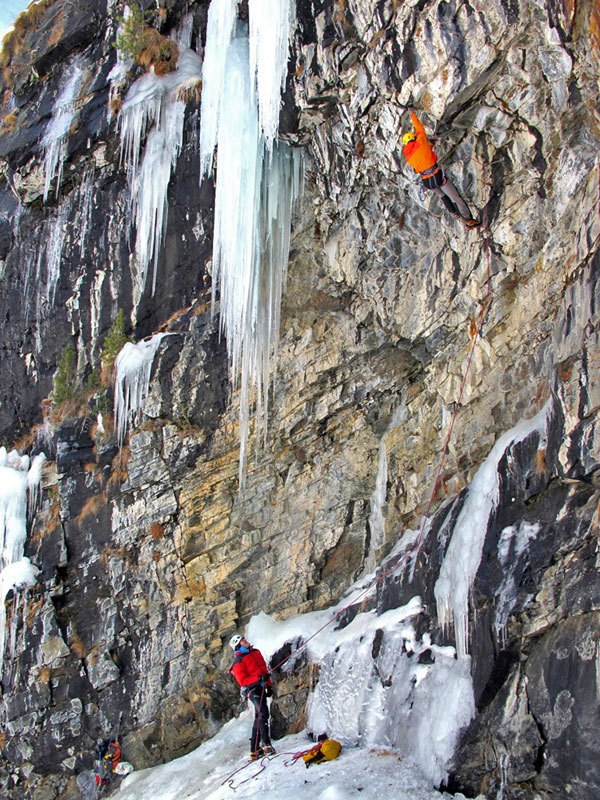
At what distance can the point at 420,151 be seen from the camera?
7383mm

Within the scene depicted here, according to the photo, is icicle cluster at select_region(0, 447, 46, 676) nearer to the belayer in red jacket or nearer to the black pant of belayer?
the belayer in red jacket

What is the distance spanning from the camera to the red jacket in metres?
8.46

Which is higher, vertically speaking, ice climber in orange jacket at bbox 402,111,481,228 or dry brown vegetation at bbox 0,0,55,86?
dry brown vegetation at bbox 0,0,55,86

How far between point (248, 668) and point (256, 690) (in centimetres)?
27

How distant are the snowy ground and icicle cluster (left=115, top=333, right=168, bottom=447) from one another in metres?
4.71

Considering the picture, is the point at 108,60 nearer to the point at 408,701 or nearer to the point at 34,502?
the point at 34,502

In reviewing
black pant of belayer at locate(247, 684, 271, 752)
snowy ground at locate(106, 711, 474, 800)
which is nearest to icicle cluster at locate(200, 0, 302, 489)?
black pant of belayer at locate(247, 684, 271, 752)

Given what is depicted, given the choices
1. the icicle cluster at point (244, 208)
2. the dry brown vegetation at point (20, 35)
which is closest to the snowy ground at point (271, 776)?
the icicle cluster at point (244, 208)

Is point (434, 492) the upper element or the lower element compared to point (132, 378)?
lower

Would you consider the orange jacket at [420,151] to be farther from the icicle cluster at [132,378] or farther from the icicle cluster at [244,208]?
the icicle cluster at [132,378]

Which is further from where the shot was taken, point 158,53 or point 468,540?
point 158,53

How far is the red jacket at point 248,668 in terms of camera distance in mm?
8461

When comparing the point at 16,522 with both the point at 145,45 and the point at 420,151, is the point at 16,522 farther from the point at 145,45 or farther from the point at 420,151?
the point at 420,151

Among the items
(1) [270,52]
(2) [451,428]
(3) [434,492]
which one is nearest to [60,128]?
(1) [270,52]
